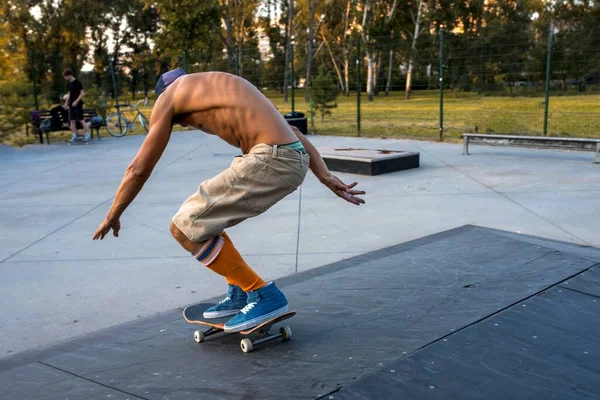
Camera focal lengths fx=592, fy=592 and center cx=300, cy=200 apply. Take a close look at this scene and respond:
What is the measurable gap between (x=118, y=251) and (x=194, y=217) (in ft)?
9.92

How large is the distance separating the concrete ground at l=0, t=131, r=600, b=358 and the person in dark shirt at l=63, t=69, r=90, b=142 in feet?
14.0

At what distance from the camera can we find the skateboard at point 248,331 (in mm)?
3100

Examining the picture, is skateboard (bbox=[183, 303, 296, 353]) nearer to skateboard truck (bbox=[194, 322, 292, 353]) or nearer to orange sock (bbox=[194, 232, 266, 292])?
skateboard truck (bbox=[194, 322, 292, 353])

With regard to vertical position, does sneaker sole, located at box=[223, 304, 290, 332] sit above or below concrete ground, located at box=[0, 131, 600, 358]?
above

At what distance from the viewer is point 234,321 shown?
315 cm

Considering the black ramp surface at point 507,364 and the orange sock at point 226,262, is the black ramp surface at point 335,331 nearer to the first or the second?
the black ramp surface at point 507,364

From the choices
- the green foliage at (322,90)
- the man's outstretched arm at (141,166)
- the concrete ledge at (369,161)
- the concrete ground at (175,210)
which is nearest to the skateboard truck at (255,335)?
the man's outstretched arm at (141,166)

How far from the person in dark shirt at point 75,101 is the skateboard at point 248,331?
12944 mm

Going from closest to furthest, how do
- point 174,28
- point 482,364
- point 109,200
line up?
point 482,364 < point 109,200 < point 174,28

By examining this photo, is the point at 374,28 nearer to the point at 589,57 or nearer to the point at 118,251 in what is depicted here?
the point at 589,57

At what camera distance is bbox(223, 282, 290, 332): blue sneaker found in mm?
3113

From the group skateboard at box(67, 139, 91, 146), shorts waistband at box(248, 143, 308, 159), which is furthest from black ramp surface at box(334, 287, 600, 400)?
skateboard at box(67, 139, 91, 146)

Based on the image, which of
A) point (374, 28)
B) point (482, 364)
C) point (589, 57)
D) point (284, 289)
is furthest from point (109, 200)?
point (374, 28)

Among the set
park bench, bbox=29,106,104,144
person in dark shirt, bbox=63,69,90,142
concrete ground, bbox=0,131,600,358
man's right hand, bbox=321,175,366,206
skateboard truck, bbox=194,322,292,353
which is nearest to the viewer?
skateboard truck, bbox=194,322,292,353
